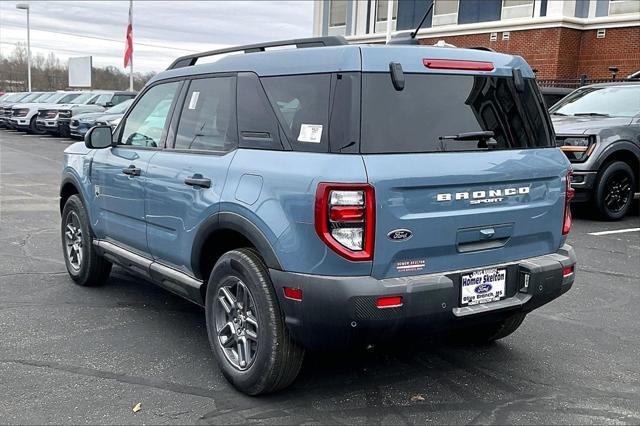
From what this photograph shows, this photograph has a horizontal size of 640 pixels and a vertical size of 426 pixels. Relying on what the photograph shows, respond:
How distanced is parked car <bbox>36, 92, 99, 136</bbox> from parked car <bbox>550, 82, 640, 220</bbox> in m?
19.5

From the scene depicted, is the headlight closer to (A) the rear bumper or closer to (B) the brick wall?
(A) the rear bumper

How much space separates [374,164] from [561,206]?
1.40 meters

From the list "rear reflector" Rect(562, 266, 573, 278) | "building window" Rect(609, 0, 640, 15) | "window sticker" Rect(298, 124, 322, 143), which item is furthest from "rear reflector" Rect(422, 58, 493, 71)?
"building window" Rect(609, 0, 640, 15)

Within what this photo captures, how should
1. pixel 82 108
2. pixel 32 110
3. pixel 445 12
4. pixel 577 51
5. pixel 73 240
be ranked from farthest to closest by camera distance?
1. pixel 32 110
2. pixel 445 12
3. pixel 82 108
4. pixel 577 51
5. pixel 73 240

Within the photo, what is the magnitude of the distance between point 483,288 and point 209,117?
198 centimetres

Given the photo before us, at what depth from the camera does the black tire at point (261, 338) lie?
3.53 metres

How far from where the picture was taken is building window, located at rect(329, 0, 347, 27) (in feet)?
96.5

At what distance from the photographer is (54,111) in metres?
24.9

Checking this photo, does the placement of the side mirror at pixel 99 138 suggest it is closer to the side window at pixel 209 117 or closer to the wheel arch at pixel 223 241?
the side window at pixel 209 117

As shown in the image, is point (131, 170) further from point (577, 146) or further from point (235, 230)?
point (577, 146)

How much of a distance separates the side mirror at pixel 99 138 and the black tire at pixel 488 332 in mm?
2964

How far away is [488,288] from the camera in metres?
3.63

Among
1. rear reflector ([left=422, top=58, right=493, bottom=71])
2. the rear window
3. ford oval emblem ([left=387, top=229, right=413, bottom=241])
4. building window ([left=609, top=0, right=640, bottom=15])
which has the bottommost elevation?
ford oval emblem ([left=387, top=229, right=413, bottom=241])

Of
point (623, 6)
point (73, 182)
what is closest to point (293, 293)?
point (73, 182)
